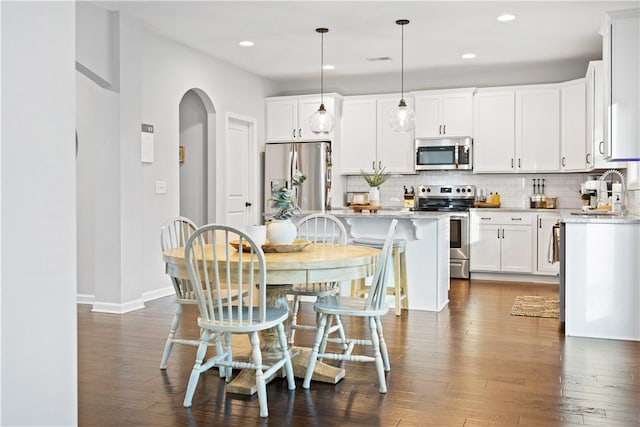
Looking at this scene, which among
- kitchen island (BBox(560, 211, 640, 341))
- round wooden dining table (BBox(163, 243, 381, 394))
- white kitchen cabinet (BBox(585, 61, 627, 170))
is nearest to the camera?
round wooden dining table (BBox(163, 243, 381, 394))

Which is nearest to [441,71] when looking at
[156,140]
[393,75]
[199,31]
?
[393,75]

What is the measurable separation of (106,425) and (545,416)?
1.99 metres

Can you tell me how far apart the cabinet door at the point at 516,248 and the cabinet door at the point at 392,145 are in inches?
56.8

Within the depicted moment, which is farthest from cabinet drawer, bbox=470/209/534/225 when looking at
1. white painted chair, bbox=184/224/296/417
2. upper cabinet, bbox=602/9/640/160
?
white painted chair, bbox=184/224/296/417

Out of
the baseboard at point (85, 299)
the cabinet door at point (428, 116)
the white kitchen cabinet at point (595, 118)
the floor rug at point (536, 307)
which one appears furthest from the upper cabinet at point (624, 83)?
the baseboard at point (85, 299)

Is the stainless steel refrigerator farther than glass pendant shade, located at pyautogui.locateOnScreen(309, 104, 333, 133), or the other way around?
the stainless steel refrigerator

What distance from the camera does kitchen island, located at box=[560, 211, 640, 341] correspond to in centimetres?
428

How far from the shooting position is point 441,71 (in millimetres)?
7699

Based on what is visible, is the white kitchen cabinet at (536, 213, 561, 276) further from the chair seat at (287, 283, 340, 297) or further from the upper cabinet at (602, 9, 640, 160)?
the chair seat at (287, 283, 340, 297)

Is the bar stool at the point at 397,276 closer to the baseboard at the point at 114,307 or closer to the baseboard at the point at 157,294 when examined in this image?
the baseboard at the point at 157,294

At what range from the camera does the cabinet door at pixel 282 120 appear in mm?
7977

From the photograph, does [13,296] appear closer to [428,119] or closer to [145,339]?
[145,339]

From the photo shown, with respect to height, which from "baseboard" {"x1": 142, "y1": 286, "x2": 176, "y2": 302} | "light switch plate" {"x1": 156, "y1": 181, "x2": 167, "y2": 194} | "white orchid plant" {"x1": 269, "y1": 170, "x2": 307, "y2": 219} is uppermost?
"light switch plate" {"x1": 156, "y1": 181, "x2": 167, "y2": 194}

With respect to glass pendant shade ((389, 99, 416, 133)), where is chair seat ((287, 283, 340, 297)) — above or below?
below
